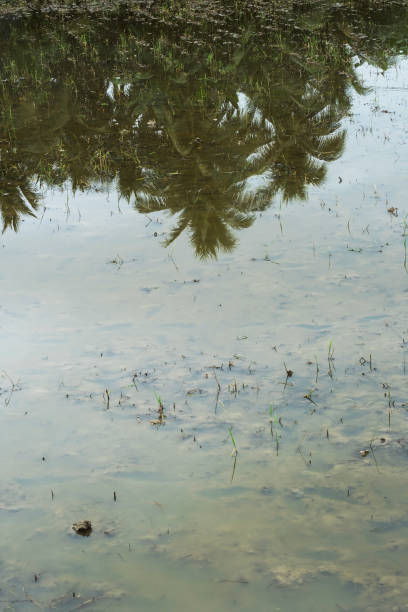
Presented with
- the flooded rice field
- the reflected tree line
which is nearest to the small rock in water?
the flooded rice field

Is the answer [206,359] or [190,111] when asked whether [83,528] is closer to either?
[206,359]

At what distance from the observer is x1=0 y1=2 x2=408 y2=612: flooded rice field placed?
333cm

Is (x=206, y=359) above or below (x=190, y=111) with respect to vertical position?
below

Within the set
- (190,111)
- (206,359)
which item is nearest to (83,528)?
(206,359)

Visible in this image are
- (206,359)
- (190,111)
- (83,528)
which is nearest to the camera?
(83,528)

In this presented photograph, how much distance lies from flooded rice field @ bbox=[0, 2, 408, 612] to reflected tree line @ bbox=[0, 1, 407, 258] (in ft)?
0.21

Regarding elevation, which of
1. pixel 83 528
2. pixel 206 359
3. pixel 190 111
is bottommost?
pixel 83 528

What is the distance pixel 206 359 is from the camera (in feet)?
16.4

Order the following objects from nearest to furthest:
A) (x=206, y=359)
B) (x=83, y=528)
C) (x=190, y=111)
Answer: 1. (x=83, y=528)
2. (x=206, y=359)
3. (x=190, y=111)

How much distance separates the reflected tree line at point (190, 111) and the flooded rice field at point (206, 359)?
0.06 meters

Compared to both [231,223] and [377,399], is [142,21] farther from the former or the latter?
[377,399]

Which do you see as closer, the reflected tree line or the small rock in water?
the small rock in water

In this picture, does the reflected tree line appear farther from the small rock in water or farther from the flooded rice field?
the small rock in water

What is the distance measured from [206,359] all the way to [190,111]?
25.5 ft
